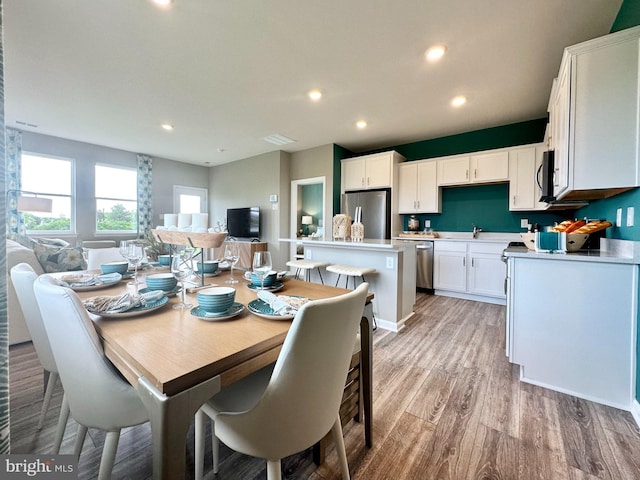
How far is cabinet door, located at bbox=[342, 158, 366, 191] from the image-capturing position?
4980 millimetres

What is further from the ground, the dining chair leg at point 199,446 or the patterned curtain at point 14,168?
the patterned curtain at point 14,168

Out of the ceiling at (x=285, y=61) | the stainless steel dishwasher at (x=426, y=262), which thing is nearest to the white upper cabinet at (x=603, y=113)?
the ceiling at (x=285, y=61)

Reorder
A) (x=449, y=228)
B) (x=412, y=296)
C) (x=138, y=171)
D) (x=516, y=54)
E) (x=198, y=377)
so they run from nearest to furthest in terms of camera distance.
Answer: (x=198, y=377)
(x=516, y=54)
(x=412, y=296)
(x=449, y=228)
(x=138, y=171)

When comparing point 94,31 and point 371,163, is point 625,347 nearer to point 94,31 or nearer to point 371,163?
point 371,163

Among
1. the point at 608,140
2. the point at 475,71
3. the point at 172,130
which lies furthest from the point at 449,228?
the point at 172,130

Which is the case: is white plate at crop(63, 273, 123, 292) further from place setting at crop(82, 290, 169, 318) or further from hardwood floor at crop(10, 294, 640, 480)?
hardwood floor at crop(10, 294, 640, 480)

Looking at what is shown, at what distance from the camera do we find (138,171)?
5.82 m

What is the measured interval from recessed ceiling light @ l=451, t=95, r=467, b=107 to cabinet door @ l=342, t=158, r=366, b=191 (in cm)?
186

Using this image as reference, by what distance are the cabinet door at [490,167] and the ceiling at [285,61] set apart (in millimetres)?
514

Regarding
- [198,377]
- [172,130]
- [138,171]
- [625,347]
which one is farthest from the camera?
[138,171]

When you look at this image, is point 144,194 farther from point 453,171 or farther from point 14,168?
point 453,171

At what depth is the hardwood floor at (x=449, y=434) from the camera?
4.05 feet

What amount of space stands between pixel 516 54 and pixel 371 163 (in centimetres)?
263

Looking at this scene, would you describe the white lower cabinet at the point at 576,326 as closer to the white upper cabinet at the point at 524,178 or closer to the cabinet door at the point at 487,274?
the cabinet door at the point at 487,274
